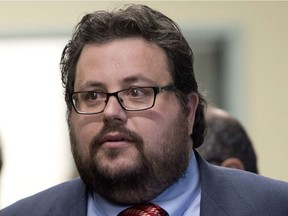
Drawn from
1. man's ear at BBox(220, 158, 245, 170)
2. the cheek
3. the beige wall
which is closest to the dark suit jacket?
the cheek

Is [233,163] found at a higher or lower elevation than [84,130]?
lower

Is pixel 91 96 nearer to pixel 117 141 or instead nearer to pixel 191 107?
pixel 117 141

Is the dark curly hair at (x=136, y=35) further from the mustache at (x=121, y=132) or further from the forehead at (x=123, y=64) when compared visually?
the mustache at (x=121, y=132)

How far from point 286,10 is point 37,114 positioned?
5.70 feet

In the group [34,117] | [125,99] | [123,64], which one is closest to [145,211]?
[125,99]

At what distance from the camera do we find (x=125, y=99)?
2.92 meters

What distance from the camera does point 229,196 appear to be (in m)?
3.03

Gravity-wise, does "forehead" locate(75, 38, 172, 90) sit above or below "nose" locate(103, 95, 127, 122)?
above

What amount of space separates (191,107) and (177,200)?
340mm

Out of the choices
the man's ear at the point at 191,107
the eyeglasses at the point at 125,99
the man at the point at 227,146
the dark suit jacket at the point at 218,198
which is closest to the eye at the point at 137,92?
the eyeglasses at the point at 125,99

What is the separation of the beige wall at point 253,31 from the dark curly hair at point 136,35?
3057mm

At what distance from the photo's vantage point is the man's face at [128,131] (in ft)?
9.46

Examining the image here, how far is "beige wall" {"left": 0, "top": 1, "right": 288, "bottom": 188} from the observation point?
6.23 metres

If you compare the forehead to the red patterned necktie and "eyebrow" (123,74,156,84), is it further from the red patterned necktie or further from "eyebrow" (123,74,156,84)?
the red patterned necktie
